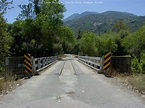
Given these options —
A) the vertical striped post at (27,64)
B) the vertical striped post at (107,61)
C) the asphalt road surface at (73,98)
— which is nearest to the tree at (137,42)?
the vertical striped post at (107,61)

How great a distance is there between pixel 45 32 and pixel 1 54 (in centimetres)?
3640

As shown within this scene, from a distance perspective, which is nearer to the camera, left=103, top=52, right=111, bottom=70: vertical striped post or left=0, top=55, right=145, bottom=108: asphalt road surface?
left=0, top=55, right=145, bottom=108: asphalt road surface

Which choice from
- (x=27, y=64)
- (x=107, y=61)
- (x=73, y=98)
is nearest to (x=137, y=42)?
(x=107, y=61)

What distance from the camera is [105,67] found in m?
16.6

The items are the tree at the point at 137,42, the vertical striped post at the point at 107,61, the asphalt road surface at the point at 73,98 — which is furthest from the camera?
the tree at the point at 137,42

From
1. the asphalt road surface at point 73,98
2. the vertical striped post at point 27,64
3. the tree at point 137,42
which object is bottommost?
the asphalt road surface at point 73,98

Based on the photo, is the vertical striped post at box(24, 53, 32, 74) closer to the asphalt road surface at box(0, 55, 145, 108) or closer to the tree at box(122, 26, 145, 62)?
the asphalt road surface at box(0, 55, 145, 108)

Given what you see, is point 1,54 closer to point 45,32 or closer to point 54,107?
point 54,107

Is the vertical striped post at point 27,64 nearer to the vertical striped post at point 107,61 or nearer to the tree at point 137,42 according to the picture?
the vertical striped post at point 107,61

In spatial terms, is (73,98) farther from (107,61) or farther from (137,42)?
(137,42)

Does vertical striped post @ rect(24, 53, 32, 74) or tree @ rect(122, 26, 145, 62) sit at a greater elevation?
tree @ rect(122, 26, 145, 62)

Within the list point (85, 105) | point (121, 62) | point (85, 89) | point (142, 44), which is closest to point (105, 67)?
point (121, 62)

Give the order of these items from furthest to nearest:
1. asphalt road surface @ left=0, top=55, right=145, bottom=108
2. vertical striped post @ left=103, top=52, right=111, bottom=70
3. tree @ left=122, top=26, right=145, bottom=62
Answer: tree @ left=122, top=26, right=145, bottom=62 → vertical striped post @ left=103, top=52, right=111, bottom=70 → asphalt road surface @ left=0, top=55, right=145, bottom=108

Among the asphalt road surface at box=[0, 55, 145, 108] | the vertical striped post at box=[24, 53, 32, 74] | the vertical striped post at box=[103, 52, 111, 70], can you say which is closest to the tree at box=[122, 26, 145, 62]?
the vertical striped post at box=[103, 52, 111, 70]
